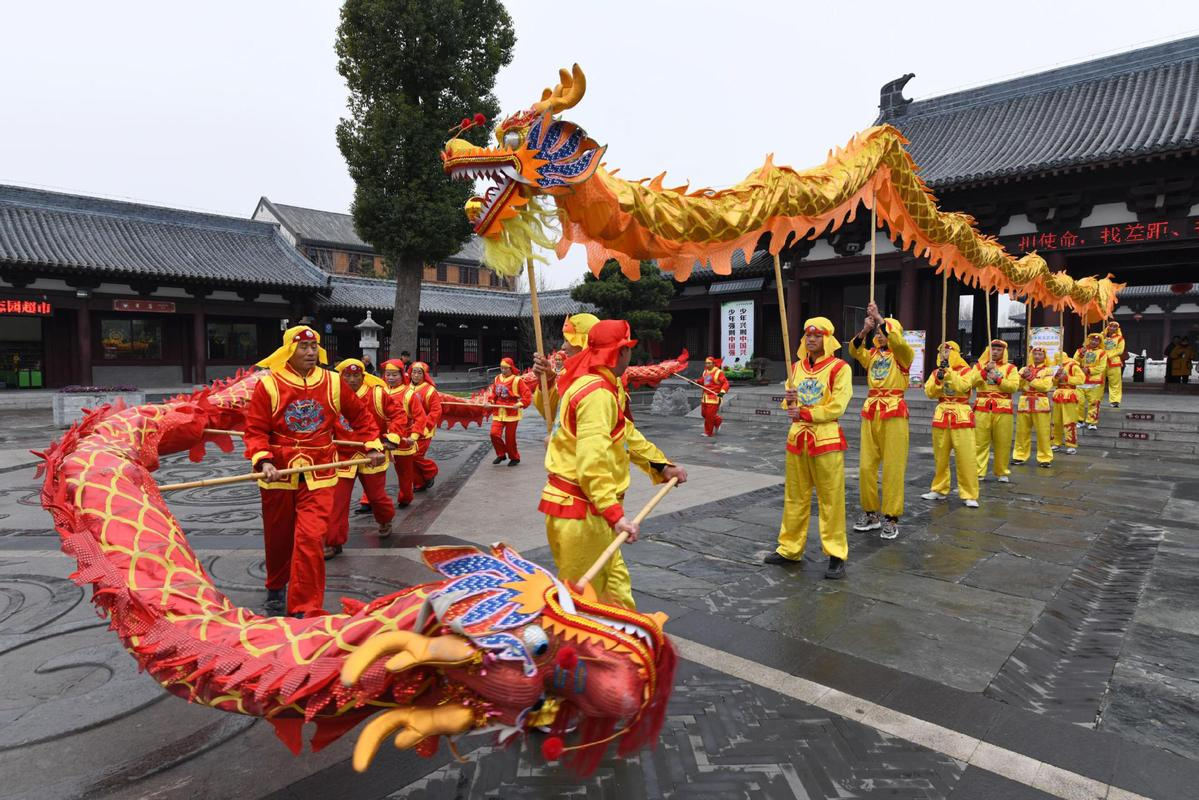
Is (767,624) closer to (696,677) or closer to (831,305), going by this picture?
(696,677)

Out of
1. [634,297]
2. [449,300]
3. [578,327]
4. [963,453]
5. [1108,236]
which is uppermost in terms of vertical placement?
[449,300]

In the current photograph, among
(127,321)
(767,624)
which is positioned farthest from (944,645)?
(127,321)

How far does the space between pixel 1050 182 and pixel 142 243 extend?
26860mm

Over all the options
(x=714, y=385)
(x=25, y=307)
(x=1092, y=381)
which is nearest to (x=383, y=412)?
(x=714, y=385)

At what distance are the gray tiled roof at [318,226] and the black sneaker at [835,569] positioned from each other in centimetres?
3150

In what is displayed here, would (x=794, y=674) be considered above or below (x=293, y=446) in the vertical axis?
below

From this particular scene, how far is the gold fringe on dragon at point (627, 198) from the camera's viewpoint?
9.99 ft

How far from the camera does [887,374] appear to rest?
19.7ft

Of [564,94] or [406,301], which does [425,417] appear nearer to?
[564,94]

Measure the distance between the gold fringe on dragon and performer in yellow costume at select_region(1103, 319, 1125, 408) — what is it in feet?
40.6

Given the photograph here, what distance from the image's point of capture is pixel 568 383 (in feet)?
10.4

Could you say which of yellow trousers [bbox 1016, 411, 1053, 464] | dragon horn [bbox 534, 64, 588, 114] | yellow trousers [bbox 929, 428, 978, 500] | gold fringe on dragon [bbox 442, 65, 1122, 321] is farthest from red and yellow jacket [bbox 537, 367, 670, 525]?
yellow trousers [bbox 1016, 411, 1053, 464]

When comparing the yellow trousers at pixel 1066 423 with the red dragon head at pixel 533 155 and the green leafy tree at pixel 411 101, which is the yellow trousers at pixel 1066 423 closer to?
the red dragon head at pixel 533 155

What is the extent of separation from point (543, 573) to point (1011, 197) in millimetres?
16921
